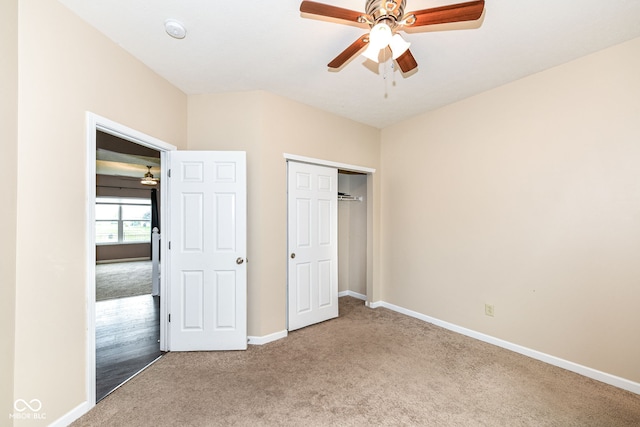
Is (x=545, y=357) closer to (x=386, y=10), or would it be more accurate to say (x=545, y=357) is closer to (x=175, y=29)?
(x=386, y=10)

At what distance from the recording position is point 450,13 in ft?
4.74

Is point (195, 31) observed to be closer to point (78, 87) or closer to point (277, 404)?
point (78, 87)

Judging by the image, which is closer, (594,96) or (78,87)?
(78,87)

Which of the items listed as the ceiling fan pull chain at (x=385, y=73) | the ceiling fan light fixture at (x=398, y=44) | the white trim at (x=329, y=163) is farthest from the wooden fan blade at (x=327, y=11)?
the white trim at (x=329, y=163)

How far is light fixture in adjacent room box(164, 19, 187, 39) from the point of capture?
192 cm

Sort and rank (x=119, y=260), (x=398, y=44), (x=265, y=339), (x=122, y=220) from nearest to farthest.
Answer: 1. (x=398, y=44)
2. (x=265, y=339)
3. (x=119, y=260)
4. (x=122, y=220)

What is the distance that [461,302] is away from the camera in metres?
3.19

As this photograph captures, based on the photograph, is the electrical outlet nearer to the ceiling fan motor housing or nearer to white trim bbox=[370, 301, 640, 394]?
white trim bbox=[370, 301, 640, 394]

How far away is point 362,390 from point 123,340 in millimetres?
2728

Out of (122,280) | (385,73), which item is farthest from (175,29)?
(122,280)

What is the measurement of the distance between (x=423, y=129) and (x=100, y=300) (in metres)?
5.89

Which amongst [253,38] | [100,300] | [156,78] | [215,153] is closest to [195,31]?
[253,38]

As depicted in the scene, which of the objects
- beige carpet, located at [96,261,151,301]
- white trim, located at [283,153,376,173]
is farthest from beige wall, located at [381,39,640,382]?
beige carpet, located at [96,261,151,301]

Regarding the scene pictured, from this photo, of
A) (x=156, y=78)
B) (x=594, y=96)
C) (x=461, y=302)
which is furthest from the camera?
(x=461, y=302)
